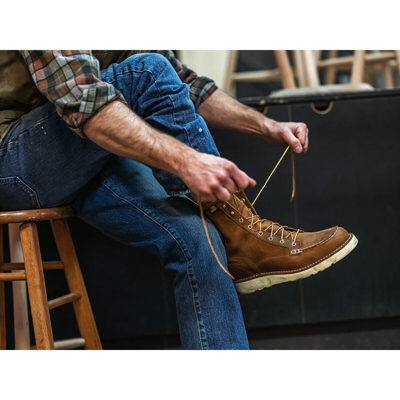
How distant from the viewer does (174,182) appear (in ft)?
2.65

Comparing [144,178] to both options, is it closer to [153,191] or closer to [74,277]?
[153,191]

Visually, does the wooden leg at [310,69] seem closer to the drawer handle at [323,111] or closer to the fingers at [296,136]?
the drawer handle at [323,111]

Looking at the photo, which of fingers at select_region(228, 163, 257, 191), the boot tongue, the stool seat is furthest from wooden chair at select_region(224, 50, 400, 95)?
the stool seat

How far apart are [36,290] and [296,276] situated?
505mm

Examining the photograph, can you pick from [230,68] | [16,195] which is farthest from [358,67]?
[16,195]

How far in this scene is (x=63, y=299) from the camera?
93cm

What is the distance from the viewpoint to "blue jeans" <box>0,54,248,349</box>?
2.49 feet

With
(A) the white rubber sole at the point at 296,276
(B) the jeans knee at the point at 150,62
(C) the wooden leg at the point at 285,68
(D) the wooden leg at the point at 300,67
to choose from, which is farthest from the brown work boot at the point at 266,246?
(D) the wooden leg at the point at 300,67

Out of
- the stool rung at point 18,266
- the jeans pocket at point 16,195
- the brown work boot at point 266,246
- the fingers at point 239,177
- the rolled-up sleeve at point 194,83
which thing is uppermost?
the rolled-up sleeve at point 194,83

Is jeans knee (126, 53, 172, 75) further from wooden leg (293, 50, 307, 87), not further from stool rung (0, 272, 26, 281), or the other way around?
wooden leg (293, 50, 307, 87)

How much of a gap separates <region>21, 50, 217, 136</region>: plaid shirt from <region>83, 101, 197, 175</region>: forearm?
2 centimetres

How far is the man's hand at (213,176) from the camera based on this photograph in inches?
25.5

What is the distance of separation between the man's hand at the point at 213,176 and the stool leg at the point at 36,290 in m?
0.37
